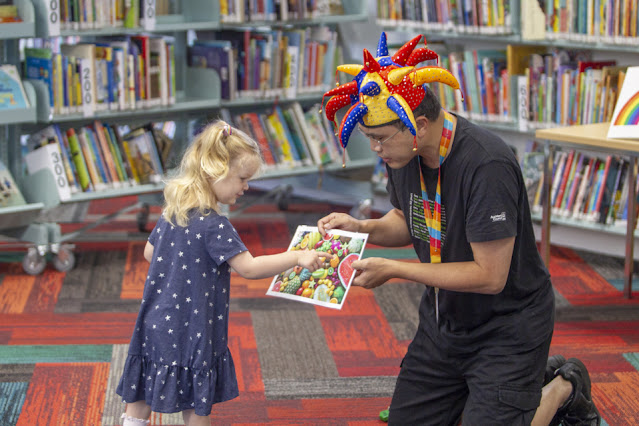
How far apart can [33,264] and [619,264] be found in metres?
2.98

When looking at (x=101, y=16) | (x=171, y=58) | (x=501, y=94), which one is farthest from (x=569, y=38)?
(x=101, y=16)

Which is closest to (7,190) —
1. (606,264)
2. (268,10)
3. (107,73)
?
(107,73)

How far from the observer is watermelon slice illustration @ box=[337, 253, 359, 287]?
2264mm

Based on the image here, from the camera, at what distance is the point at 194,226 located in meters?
2.21

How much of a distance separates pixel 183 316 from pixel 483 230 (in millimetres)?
808

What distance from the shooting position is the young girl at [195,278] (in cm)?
221

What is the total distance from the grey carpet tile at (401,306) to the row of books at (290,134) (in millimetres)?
1141

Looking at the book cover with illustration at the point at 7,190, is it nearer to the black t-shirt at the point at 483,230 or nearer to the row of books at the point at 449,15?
the row of books at the point at 449,15

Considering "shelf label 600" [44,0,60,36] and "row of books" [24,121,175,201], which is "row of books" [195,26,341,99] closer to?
"row of books" [24,121,175,201]

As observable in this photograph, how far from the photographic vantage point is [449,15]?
4.76 metres

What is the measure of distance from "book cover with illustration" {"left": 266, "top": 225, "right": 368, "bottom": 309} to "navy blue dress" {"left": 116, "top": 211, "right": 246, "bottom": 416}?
202 millimetres

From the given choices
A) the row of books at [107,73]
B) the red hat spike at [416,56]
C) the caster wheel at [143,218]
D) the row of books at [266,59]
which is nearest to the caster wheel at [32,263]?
the row of books at [107,73]

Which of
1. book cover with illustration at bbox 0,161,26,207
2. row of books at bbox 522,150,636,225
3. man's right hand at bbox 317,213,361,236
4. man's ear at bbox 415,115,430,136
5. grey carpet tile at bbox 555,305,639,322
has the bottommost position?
grey carpet tile at bbox 555,305,639,322

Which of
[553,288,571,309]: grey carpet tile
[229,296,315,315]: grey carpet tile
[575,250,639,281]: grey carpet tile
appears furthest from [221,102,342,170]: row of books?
[553,288,571,309]: grey carpet tile
